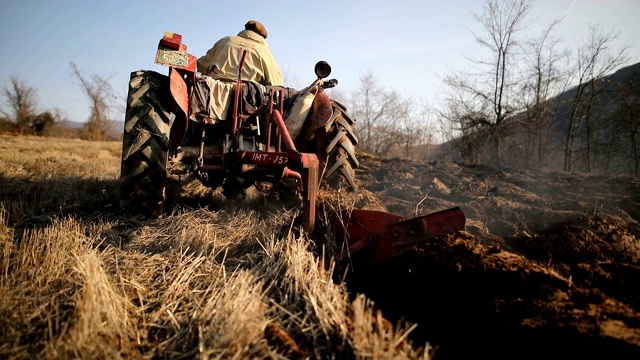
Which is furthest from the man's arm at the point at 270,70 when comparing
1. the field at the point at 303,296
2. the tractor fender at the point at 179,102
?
the field at the point at 303,296

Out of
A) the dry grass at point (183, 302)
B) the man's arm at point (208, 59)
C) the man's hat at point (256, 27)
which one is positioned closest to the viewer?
the dry grass at point (183, 302)

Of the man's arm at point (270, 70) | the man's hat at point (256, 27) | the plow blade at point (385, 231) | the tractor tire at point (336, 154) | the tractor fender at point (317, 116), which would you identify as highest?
the man's hat at point (256, 27)

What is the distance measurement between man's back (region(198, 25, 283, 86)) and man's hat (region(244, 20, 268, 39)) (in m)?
0.07

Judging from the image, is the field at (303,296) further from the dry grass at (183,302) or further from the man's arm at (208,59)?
the man's arm at (208,59)

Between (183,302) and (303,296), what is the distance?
23.7 inches

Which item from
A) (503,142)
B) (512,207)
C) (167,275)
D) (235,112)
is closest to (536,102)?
(503,142)

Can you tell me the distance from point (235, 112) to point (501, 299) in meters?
2.56

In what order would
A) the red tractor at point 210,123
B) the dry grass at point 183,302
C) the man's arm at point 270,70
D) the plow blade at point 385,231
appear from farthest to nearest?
the man's arm at point 270,70
the red tractor at point 210,123
the plow blade at point 385,231
the dry grass at point 183,302

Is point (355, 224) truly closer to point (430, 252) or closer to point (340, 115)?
point (430, 252)

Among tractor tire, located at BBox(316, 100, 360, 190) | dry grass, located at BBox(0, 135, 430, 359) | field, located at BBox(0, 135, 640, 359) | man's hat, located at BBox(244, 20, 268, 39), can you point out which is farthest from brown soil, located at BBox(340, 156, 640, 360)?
man's hat, located at BBox(244, 20, 268, 39)

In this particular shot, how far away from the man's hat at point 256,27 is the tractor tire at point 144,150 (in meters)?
1.78

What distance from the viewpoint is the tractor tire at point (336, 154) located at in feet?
10.2

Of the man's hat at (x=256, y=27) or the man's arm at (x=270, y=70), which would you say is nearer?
the man's arm at (x=270, y=70)

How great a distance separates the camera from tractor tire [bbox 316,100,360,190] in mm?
3094
